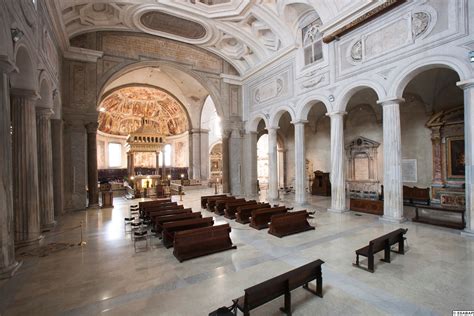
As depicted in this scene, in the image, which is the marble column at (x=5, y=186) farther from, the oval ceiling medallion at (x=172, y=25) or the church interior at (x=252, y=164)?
the oval ceiling medallion at (x=172, y=25)

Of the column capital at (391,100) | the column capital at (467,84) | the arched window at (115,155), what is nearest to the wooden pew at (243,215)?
the column capital at (391,100)

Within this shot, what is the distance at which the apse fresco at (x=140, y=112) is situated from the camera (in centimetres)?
2553

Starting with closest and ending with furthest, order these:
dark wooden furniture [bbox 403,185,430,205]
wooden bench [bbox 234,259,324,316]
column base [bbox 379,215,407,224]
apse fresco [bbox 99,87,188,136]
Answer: wooden bench [bbox 234,259,324,316]
column base [bbox 379,215,407,224]
dark wooden furniture [bbox 403,185,430,205]
apse fresco [bbox 99,87,188,136]

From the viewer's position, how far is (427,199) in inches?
448

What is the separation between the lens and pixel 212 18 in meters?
13.1

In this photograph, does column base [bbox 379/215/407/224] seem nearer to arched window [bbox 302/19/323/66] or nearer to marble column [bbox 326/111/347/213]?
marble column [bbox 326/111/347/213]

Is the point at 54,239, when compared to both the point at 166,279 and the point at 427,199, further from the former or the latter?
the point at 427,199

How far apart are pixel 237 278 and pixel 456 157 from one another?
40.0 feet

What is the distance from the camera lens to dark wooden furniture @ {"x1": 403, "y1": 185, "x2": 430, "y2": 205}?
11.5m

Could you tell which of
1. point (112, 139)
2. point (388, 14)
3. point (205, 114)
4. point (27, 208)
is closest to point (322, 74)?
point (388, 14)

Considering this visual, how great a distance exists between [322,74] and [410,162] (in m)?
6.89

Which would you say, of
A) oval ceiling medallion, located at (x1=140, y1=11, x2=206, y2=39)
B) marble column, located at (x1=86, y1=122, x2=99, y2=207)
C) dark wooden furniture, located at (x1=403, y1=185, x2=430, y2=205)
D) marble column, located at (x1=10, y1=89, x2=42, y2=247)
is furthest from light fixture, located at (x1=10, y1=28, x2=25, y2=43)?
dark wooden furniture, located at (x1=403, y1=185, x2=430, y2=205)

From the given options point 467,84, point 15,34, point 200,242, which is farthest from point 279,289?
point 467,84

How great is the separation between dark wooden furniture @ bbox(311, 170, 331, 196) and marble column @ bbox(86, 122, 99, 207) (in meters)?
13.8
